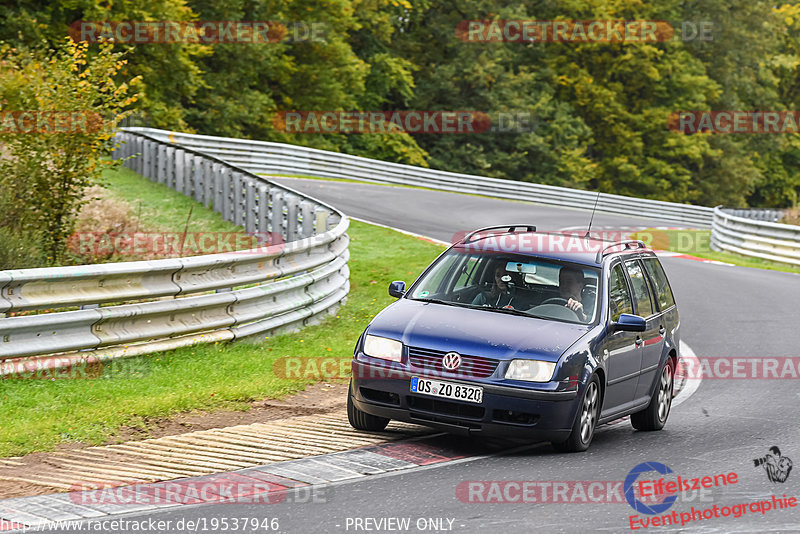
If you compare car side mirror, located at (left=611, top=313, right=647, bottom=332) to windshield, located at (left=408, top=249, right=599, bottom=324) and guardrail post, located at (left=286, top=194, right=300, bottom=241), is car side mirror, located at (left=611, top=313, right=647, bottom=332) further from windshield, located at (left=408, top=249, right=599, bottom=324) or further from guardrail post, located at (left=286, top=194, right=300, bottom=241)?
guardrail post, located at (left=286, top=194, right=300, bottom=241)

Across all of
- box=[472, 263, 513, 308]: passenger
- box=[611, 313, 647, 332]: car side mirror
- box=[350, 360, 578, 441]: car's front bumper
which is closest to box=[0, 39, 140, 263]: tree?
box=[472, 263, 513, 308]: passenger

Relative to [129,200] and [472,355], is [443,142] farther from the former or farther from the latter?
[472,355]

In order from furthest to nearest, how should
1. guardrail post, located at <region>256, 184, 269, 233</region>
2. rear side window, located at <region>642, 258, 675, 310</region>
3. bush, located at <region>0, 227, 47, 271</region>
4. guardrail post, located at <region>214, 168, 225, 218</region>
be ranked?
guardrail post, located at <region>214, 168, 225, 218</region> < guardrail post, located at <region>256, 184, 269, 233</region> < bush, located at <region>0, 227, 47, 271</region> < rear side window, located at <region>642, 258, 675, 310</region>

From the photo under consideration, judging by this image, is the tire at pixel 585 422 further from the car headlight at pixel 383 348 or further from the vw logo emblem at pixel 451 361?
the car headlight at pixel 383 348

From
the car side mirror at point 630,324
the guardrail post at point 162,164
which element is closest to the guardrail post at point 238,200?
the guardrail post at point 162,164

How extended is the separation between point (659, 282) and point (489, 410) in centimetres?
326

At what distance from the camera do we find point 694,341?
14.9m

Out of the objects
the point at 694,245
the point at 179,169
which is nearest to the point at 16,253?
the point at 179,169

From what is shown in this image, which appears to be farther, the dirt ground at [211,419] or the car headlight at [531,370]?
the car headlight at [531,370]

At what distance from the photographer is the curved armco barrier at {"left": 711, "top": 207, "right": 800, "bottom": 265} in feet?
91.8

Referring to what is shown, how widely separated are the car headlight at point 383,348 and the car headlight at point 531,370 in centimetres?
83

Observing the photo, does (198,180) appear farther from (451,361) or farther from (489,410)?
(489,410)

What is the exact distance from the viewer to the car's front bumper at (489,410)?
25.6ft

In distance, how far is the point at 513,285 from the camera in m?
9.14
